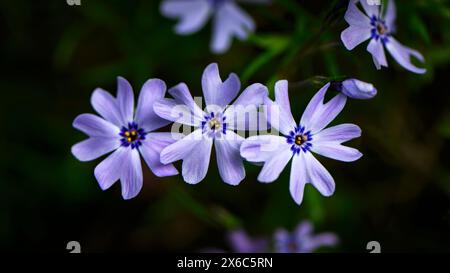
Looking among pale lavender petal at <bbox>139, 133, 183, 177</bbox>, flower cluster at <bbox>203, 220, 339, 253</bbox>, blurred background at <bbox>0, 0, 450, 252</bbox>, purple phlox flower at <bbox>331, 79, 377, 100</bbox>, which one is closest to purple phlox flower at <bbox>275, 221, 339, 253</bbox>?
flower cluster at <bbox>203, 220, 339, 253</bbox>

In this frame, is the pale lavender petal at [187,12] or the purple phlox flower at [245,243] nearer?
the purple phlox flower at [245,243]

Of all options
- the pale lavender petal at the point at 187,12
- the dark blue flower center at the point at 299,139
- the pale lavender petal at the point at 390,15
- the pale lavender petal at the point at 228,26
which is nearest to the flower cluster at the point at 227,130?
the dark blue flower center at the point at 299,139

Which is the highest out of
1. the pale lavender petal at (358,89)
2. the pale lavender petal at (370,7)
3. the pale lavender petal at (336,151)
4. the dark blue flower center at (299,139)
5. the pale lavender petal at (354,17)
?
the pale lavender petal at (370,7)

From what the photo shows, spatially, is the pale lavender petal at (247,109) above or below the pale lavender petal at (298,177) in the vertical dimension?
above

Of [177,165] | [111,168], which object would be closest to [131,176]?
[111,168]

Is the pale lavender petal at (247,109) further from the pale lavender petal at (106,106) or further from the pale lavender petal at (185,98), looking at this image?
the pale lavender petal at (106,106)

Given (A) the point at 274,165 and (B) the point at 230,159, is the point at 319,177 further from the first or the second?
(B) the point at 230,159
